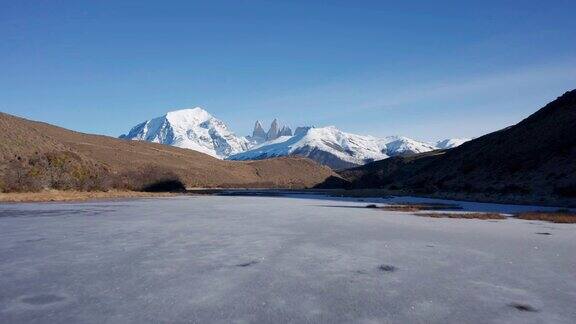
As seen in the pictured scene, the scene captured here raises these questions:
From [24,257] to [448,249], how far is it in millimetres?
11986

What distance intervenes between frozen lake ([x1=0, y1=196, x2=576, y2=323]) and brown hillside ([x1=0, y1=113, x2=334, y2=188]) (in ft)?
192

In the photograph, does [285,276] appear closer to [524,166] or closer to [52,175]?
[52,175]

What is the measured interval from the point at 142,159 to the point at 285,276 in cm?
11739

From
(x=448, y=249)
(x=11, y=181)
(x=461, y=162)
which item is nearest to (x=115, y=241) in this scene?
(x=448, y=249)

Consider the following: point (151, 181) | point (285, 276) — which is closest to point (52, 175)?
point (151, 181)

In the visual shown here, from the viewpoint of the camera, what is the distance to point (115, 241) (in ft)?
52.6

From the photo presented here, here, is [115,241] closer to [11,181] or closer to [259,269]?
[259,269]

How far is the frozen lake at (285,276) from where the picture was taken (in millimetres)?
8016

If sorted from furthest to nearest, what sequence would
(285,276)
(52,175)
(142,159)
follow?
(142,159) < (52,175) < (285,276)

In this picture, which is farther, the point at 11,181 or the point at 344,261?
the point at 11,181

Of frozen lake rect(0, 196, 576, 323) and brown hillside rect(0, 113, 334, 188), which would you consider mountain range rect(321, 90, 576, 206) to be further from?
brown hillside rect(0, 113, 334, 188)

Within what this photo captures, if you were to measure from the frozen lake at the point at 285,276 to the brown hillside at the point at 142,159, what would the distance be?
192 feet

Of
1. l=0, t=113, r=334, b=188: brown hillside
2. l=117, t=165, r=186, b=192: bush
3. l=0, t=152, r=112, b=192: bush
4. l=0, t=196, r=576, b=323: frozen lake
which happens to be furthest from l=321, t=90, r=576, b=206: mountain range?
l=0, t=113, r=334, b=188: brown hillside

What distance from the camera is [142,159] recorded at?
12219 cm
